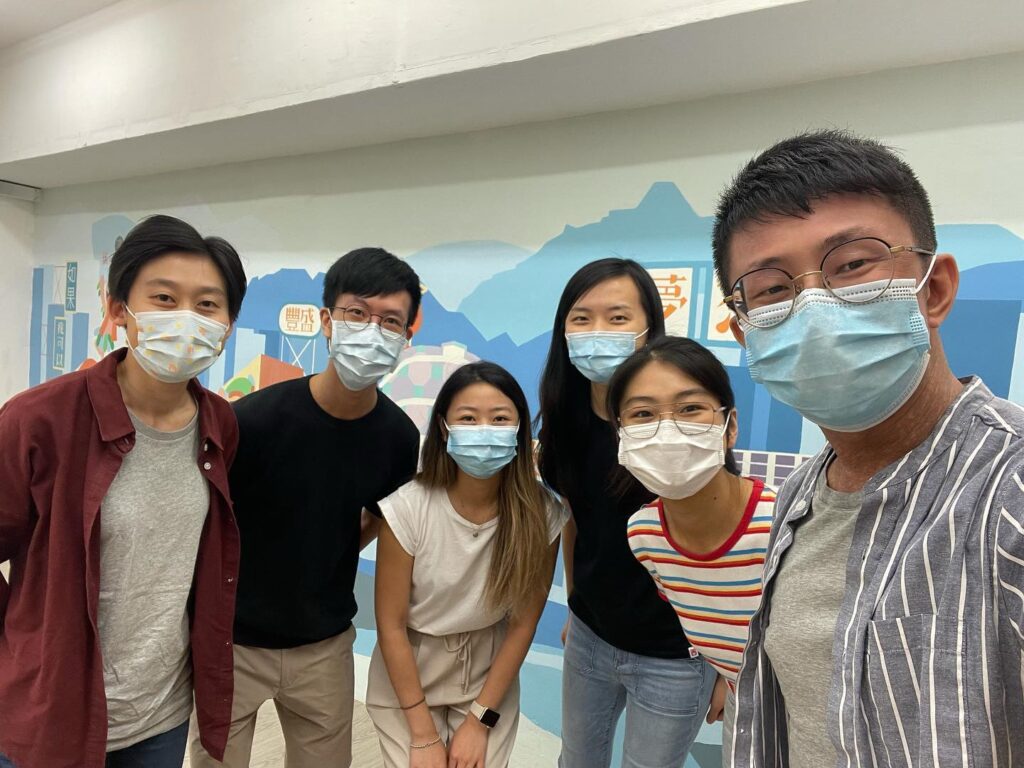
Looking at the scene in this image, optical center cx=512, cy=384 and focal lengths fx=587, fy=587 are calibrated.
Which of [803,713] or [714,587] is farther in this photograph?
[714,587]

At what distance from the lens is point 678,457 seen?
127 centimetres

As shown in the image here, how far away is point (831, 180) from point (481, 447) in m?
1.04

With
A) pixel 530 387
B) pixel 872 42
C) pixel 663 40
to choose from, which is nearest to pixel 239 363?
pixel 530 387

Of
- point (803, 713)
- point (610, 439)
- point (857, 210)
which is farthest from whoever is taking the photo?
point (610, 439)

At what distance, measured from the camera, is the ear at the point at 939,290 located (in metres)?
0.70

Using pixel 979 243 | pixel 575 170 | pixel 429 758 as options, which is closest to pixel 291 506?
pixel 429 758

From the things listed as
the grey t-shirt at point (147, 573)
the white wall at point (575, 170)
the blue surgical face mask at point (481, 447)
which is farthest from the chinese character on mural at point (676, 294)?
the grey t-shirt at point (147, 573)

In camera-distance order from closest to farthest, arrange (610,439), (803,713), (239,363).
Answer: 1. (803,713)
2. (610,439)
3. (239,363)

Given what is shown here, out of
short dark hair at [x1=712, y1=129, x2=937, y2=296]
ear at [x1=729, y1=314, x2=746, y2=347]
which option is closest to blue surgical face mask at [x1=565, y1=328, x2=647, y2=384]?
ear at [x1=729, y1=314, x2=746, y2=347]

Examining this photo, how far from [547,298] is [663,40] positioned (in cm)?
100

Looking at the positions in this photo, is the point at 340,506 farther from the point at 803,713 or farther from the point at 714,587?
the point at 803,713

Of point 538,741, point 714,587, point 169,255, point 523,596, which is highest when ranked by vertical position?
point 169,255

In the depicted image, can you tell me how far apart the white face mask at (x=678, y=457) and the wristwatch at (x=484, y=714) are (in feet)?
2.55

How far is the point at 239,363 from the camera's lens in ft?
11.0
